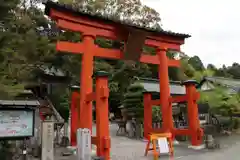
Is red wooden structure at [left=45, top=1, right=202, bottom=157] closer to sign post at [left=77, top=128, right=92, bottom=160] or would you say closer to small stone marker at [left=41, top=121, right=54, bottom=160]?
sign post at [left=77, top=128, right=92, bottom=160]

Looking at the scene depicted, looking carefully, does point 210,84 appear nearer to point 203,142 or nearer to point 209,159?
point 203,142

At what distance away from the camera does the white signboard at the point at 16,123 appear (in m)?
7.79

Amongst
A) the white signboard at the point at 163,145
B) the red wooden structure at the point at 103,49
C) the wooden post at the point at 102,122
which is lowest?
the white signboard at the point at 163,145

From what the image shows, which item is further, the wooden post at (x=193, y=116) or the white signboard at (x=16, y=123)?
the wooden post at (x=193, y=116)

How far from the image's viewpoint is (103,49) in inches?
420

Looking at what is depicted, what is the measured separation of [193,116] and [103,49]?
5.28 meters

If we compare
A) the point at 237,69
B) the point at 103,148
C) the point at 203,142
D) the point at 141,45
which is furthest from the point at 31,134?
the point at 237,69

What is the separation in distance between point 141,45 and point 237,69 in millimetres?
56767

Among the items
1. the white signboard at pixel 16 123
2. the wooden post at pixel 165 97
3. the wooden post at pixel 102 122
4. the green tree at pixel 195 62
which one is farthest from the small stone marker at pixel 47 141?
the green tree at pixel 195 62

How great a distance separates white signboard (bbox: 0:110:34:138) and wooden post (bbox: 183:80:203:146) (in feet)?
23.4

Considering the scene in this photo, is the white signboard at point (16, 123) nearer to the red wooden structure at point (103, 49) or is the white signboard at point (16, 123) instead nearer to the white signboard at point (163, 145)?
the red wooden structure at point (103, 49)

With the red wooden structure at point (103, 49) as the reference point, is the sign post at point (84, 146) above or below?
below

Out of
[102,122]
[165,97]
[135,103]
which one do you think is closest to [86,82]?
[102,122]

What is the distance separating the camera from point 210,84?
2677cm
